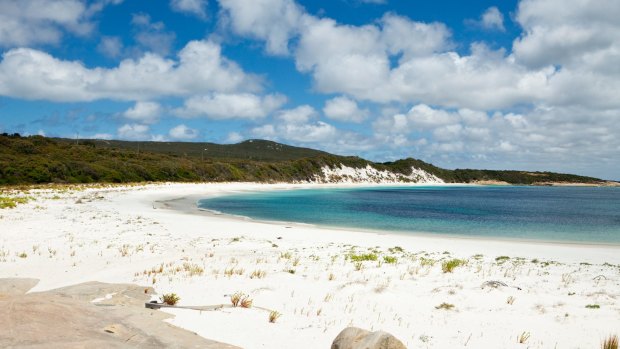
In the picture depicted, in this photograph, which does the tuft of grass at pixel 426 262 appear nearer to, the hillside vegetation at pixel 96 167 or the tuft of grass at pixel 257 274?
the tuft of grass at pixel 257 274

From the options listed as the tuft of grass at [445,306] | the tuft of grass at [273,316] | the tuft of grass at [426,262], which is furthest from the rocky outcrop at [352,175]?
the tuft of grass at [273,316]

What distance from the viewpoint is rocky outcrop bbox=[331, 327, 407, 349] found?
20.5 ft

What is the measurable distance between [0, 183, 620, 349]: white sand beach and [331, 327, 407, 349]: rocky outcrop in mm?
1424

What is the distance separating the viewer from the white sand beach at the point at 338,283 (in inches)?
346

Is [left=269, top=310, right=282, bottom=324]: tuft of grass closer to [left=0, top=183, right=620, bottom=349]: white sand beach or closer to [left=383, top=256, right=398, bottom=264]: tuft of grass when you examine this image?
[left=0, top=183, right=620, bottom=349]: white sand beach

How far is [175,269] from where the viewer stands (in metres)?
13.8

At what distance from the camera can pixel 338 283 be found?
12.4 metres

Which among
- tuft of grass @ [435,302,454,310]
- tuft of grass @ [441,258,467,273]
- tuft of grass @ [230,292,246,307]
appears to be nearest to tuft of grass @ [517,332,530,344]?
tuft of grass @ [435,302,454,310]

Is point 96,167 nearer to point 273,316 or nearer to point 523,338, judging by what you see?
point 273,316

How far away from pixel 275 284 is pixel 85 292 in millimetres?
4994

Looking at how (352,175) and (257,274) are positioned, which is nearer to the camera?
(257,274)

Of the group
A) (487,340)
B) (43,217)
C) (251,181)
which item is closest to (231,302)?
(487,340)

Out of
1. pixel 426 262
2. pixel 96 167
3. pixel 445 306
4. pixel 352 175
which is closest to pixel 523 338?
pixel 445 306

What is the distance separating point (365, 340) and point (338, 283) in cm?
596
